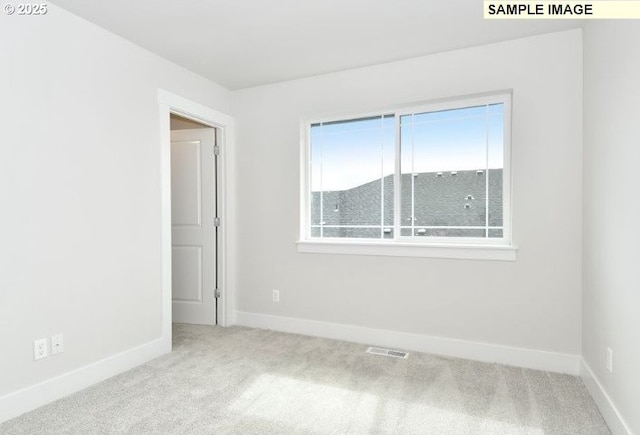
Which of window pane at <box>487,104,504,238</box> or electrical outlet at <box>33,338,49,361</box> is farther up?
window pane at <box>487,104,504,238</box>

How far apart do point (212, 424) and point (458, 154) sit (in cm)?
258

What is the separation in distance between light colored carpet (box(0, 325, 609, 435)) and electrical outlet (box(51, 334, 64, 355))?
297 millimetres

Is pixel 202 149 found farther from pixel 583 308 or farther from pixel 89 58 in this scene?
pixel 583 308

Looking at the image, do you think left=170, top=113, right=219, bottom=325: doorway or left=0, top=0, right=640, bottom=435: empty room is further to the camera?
left=170, top=113, right=219, bottom=325: doorway

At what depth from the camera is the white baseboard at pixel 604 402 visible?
5.75ft

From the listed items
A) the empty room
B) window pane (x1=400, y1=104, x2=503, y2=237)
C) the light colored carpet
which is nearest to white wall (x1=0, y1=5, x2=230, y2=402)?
the empty room

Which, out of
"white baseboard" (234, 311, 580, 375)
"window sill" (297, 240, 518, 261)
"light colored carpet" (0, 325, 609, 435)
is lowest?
"light colored carpet" (0, 325, 609, 435)

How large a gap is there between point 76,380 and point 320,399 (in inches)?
62.1

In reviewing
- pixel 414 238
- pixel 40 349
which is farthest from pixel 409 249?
pixel 40 349

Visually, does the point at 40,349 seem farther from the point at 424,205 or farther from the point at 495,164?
the point at 495,164

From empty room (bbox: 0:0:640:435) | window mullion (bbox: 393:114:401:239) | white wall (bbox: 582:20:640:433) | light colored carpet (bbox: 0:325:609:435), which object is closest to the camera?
white wall (bbox: 582:20:640:433)

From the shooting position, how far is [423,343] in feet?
9.85

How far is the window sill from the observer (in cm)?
275

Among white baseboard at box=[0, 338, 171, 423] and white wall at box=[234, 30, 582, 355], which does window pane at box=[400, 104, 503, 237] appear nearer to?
white wall at box=[234, 30, 582, 355]
